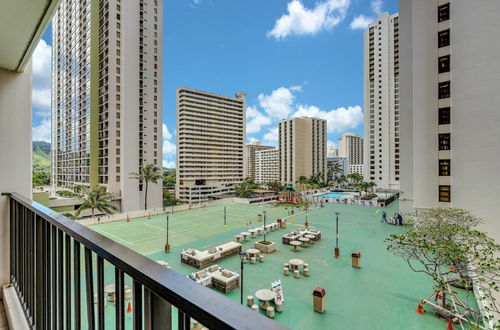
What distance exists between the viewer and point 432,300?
25.4 ft

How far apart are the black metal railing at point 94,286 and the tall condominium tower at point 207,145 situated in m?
47.6

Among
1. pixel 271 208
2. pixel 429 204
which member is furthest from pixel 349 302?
pixel 271 208

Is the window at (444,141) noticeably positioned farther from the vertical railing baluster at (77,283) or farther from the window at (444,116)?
the vertical railing baluster at (77,283)

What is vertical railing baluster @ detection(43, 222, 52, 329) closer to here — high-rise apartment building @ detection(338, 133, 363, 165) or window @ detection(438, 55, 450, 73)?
window @ detection(438, 55, 450, 73)

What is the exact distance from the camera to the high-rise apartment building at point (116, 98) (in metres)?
27.6

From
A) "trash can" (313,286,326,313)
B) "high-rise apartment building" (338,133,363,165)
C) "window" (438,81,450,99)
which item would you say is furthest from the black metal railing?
"high-rise apartment building" (338,133,363,165)

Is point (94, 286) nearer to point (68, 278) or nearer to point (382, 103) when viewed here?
point (68, 278)

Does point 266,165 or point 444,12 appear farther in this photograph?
point 266,165

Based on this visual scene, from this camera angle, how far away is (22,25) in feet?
6.47

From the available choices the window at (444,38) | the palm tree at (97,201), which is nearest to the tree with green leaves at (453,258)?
the window at (444,38)

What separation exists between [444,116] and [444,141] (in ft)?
3.95

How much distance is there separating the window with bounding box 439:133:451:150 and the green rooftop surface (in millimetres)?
5742

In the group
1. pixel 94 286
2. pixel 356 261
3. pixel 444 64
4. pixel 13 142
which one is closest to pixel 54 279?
pixel 94 286

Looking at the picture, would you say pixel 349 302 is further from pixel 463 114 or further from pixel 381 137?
pixel 381 137
